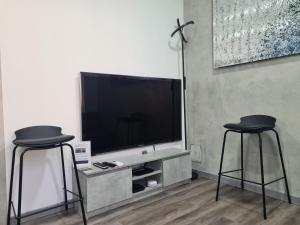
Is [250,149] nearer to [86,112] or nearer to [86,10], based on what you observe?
[86,112]

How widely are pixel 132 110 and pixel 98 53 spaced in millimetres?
716

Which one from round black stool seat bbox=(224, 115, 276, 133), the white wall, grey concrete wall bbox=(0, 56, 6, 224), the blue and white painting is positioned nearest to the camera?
grey concrete wall bbox=(0, 56, 6, 224)

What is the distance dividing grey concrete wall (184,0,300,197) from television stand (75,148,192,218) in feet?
1.58

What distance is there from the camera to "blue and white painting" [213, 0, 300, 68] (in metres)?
2.30

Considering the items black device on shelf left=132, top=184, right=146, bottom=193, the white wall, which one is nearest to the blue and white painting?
the white wall

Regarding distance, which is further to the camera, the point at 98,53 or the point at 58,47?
the point at 98,53

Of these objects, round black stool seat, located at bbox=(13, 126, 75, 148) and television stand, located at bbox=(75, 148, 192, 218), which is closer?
round black stool seat, located at bbox=(13, 126, 75, 148)

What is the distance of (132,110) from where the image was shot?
2.69 m

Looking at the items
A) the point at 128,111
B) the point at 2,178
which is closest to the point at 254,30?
the point at 128,111

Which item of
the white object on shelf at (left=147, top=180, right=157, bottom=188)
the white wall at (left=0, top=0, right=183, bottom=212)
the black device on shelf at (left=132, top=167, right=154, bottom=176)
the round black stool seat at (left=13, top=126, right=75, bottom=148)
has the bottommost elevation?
the white object on shelf at (left=147, top=180, right=157, bottom=188)

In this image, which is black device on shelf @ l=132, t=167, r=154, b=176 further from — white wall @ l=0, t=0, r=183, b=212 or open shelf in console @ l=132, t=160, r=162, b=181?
white wall @ l=0, t=0, r=183, b=212

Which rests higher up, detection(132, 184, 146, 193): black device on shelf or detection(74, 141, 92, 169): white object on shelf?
detection(74, 141, 92, 169): white object on shelf

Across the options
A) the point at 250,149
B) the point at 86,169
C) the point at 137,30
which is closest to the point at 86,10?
the point at 137,30

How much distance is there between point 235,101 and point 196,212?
1344mm
